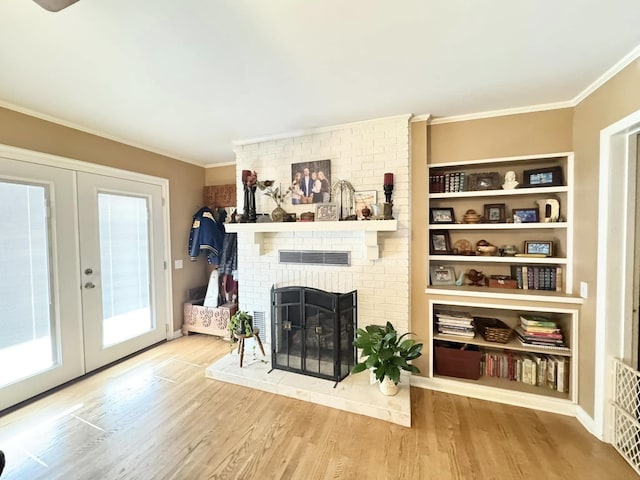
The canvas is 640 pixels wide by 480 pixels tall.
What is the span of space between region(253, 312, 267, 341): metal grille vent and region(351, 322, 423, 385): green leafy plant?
1.26 metres

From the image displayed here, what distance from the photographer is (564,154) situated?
2.18m

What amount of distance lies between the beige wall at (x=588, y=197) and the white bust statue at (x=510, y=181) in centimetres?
40

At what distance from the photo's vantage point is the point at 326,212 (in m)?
2.62

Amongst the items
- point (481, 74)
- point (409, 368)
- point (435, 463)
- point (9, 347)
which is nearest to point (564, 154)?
point (481, 74)

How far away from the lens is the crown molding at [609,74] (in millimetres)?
1565

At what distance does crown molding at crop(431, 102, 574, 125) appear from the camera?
7.23 feet

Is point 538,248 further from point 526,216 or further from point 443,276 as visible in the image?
point 443,276

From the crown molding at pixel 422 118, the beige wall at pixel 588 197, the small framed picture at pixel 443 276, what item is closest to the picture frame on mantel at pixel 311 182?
the crown molding at pixel 422 118

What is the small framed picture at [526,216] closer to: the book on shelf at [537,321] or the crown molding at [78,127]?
the book on shelf at [537,321]

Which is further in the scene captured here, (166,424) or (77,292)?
(77,292)

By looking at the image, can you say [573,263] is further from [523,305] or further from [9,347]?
[9,347]

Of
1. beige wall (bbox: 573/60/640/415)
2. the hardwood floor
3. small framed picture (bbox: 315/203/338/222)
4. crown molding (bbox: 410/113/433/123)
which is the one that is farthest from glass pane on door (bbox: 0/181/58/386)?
beige wall (bbox: 573/60/640/415)

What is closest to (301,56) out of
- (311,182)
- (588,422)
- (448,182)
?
(311,182)

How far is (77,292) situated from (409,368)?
3105 mm
